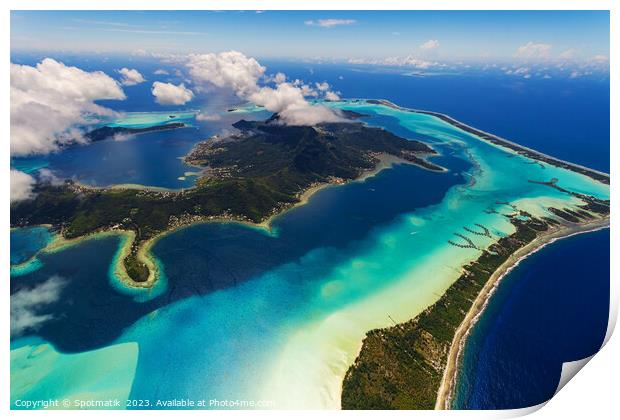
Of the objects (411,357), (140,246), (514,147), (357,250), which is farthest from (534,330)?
(514,147)

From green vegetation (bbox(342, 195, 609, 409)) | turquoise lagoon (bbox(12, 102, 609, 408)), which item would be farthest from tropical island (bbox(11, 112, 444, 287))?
green vegetation (bbox(342, 195, 609, 409))

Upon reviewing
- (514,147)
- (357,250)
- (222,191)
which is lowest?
(514,147)

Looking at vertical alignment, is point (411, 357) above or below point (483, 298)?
above

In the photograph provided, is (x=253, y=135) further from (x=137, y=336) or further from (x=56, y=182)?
(x=137, y=336)

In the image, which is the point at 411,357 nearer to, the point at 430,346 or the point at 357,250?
the point at 430,346

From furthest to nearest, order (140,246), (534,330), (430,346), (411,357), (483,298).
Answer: (140,246) → (483,298) → (534,330) → (430,346) → (411,357)

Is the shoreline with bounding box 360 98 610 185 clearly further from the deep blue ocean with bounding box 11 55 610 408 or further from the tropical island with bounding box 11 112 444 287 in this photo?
the deep blue ocean with bounding box 11 55 610 408
